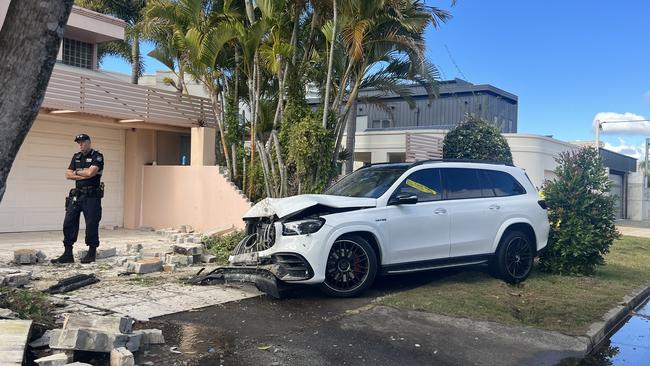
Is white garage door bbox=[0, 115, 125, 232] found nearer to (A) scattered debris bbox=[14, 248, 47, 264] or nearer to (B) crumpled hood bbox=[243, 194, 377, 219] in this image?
(A) scattered debris bbox=[14, 248, 47, 264]

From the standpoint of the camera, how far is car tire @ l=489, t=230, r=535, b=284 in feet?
27.0

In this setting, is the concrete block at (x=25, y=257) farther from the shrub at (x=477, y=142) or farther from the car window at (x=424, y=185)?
the shrub at (x=477, y=142)

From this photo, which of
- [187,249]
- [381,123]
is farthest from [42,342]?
[381,123]

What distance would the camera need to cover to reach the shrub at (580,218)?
8.88 m

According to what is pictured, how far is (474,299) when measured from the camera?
710 cm

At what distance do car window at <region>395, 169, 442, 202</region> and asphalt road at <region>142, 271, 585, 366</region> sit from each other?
1777 mm

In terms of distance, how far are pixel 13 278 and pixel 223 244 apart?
4.28 meters

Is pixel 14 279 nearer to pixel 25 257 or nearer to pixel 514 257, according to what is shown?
pixel 25 257

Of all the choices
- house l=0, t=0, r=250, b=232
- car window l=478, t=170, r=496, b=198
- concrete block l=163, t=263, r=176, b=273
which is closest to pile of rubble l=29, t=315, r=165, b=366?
concrete block l=163, t=263, r=176, b=273

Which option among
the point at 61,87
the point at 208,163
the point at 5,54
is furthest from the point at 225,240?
the point at 5,54

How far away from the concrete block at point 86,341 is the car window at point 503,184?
19.9ft

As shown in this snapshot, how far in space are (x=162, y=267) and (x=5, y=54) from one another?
539 cm

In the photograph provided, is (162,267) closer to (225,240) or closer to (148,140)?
(225,240)

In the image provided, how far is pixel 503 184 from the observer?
865cm
